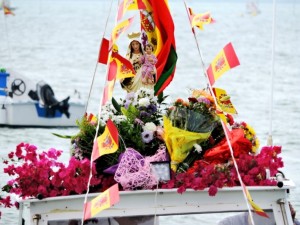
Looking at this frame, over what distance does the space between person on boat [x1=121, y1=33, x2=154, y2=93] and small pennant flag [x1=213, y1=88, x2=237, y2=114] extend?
5.47 ft

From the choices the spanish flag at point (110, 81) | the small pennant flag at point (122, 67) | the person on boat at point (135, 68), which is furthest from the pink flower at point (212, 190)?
the person on boat at point (135, 68)

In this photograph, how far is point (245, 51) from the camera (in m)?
66.9

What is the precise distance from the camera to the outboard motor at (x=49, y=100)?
1053 inches

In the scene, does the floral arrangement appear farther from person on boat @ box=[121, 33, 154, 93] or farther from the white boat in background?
the white boat in background

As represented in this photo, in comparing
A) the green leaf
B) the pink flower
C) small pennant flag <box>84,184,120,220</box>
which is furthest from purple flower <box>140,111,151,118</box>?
small pennant flag <box>84,184,120,220</box>

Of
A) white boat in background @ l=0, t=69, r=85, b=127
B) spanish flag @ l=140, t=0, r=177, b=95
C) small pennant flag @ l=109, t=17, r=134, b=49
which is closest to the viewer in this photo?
small pennant flag @ l=109, t=17, r=134, b=49

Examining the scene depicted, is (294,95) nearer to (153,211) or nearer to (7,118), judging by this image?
(7,118)

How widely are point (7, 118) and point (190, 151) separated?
1741 centimetres

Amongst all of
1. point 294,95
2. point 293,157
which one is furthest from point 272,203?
point 294,95

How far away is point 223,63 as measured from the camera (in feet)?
30.5

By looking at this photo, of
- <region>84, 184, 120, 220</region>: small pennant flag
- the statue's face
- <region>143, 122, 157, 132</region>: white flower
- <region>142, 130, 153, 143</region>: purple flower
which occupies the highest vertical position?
the statue's face

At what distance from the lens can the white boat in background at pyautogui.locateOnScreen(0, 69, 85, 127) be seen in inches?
1050

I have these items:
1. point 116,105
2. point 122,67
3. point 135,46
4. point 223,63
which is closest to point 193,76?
point 135,46

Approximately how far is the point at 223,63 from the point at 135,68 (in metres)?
2.59
